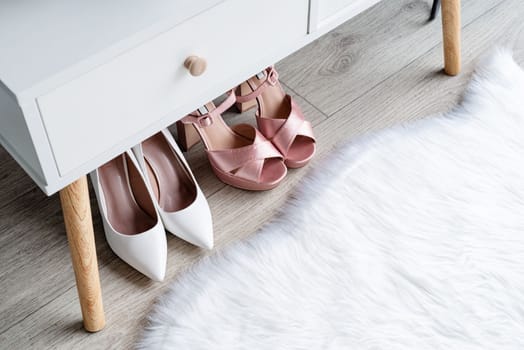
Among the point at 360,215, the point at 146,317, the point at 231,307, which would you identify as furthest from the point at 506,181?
the point at 146,317

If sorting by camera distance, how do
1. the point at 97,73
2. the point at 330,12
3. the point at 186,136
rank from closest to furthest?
the point at 97,73, the point at 330,12, the point at 186,136

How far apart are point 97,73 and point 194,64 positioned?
5.4 inches

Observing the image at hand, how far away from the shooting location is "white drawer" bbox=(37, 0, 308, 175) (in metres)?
0.83

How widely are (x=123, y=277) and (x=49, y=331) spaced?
0.14m

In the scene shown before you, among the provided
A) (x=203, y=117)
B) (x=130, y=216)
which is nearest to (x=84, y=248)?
(x=130, y=216)

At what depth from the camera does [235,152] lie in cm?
126

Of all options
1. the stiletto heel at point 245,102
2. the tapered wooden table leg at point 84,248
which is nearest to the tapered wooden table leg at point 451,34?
the stiletto heel at point 245,102

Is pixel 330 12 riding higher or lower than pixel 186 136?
higher

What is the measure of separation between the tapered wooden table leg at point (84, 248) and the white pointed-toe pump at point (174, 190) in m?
0.18

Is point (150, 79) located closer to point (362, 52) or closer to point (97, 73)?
point (97, 73)

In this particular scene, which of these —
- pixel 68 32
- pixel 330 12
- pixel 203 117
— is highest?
pixel 68 32

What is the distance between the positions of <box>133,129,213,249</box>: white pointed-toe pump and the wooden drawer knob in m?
0.28

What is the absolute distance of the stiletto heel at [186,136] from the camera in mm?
1308

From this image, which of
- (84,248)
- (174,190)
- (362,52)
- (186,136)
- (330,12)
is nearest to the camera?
(84,248)
